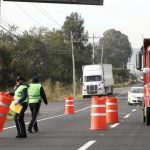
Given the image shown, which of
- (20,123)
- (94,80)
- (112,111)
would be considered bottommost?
(20,123)

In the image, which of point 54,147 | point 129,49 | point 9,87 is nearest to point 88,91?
point 9,87

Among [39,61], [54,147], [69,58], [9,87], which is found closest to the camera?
[54,147]

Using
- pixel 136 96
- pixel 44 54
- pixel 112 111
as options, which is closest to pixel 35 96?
Answer: pixel 112 111

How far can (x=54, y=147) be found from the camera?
14328mm

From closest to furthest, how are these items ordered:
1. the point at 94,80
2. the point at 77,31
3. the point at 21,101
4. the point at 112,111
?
the point at 21,101 → the point at 112,111 → the point at 94,80 → the point at 77,31

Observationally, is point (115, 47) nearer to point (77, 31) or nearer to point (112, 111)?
point (77, 31)

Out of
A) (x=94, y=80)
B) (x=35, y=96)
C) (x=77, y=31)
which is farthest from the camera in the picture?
(x=77, y=31)

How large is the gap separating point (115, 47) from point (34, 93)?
164m

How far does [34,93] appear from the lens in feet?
62.8

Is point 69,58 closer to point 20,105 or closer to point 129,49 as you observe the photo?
point 20,105

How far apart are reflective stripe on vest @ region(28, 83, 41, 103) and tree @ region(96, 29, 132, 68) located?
154 meters

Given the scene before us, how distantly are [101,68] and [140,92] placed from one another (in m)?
18.5

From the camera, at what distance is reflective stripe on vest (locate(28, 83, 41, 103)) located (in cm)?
1910

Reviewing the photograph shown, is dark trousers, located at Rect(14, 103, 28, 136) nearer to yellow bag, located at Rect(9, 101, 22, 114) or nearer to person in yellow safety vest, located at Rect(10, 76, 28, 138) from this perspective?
person in yellow safety vest, located at Rect(10, 76, 28, 138)
